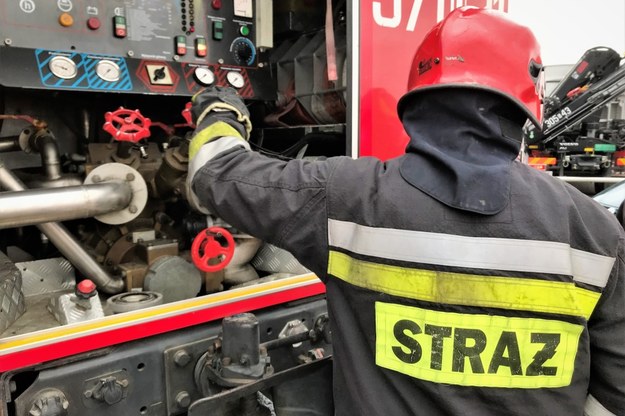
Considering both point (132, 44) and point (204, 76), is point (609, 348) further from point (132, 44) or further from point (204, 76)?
point (132, 44)

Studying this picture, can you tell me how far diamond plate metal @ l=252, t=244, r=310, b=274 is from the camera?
2.17 metres

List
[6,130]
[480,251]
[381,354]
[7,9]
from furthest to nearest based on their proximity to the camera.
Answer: [6,130]
[7,9]
[381,354]
[480,251]

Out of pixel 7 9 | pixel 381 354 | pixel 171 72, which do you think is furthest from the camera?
pixel 171 72

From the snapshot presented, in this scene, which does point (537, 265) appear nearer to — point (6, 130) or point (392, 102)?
point (392, 102)

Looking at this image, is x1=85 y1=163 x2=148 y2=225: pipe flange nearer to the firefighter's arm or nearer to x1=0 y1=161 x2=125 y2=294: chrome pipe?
x1=0 y1=161 x2=125 y2=294: chrome pipe

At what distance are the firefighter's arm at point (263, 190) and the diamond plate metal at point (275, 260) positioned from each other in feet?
2.68

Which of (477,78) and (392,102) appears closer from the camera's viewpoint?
(477,78)

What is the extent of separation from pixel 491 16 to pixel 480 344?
788 millimetres

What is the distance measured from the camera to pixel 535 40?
4.34 feet

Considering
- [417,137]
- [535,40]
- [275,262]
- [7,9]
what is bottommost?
[275,262]

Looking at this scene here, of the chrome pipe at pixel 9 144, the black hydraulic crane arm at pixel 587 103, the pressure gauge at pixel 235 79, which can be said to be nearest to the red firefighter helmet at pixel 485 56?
the pressure gauge at pixel 235 79

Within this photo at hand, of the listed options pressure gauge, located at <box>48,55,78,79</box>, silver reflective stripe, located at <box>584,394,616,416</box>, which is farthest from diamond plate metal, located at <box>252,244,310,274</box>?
silver reflective stripe, located at <box>584,394,616,416</box>

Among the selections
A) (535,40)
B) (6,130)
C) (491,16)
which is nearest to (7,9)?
(6,130)

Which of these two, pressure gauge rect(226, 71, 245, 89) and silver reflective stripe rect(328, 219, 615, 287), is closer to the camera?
silver reflective stripe rect(328, 219, 615, 287)
